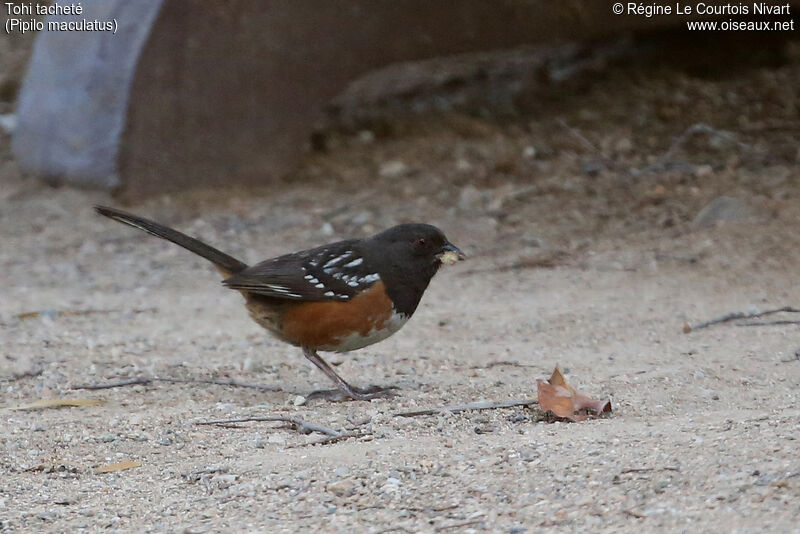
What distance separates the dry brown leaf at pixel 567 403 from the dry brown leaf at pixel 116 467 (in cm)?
135

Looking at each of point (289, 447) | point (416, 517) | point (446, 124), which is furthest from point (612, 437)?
point (446, 124)

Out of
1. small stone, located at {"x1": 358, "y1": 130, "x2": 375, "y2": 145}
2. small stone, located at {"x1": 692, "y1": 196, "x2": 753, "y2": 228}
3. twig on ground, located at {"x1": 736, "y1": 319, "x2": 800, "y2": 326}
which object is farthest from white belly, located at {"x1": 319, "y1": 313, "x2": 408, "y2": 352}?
small stone, located at {"x1": 358, "y1": 130, "x2": 375, "y2": 145}

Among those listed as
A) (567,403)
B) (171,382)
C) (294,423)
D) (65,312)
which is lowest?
(65,312)

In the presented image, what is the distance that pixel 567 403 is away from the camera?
379 centimetres

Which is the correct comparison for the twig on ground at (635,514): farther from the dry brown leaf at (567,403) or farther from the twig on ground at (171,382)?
the twig on ground at (171,382)

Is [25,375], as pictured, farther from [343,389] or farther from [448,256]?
[448,256]

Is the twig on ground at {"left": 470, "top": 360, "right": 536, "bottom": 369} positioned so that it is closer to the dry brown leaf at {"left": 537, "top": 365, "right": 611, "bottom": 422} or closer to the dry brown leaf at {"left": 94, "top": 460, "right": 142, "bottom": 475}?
the dry brown leaf at {"left": 537, "top": 365, "right": 611, "bottom": 422}

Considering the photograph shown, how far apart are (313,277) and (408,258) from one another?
41 cm

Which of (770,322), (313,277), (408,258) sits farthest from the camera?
(770,322)

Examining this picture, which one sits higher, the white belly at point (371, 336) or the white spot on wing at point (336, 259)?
the white spot on wing at point (336, 259)

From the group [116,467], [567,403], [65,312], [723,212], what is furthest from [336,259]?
[723,212]

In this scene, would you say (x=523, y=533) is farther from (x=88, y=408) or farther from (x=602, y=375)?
(x=88, y=408)

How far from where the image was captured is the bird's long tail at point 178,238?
4.75m

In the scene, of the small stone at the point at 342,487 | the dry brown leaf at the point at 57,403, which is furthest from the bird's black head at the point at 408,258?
the small stone at the point at 342,487
